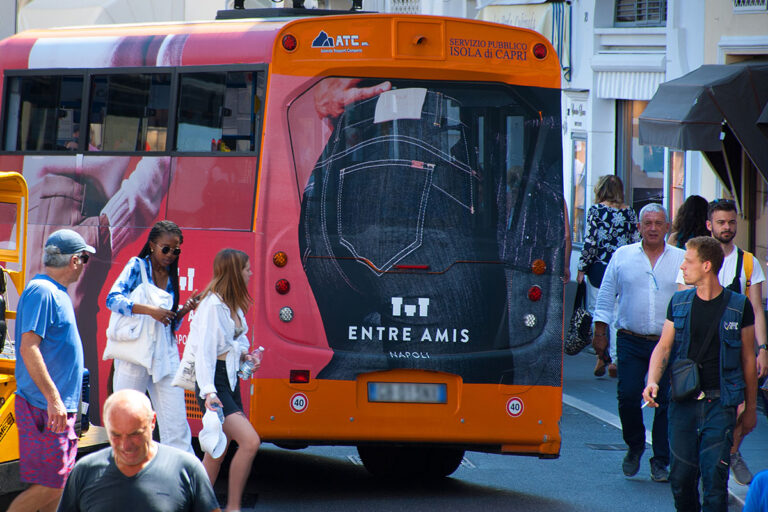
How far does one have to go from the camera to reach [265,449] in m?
11.1

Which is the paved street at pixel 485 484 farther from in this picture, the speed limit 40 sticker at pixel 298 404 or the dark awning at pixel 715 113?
the dark awning at pixel 715 113

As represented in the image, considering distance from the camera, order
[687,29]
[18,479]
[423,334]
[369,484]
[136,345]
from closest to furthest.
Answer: [18,479] → [136,345] → [423,334] → [369,484] → [687,29]

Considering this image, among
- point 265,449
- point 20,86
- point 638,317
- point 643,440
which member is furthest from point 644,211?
point 20,86

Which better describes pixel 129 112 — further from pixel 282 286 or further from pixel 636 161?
pixel 636 161

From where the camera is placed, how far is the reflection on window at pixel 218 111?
900 centimetres

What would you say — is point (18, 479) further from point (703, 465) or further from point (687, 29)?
point (687, 29)

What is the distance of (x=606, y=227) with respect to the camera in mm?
12141

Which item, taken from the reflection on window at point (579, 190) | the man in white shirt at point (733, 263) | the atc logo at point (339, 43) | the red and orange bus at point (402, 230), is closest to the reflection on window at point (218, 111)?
the red and orange bus at point (402, 230)

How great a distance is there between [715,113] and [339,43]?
5.42m

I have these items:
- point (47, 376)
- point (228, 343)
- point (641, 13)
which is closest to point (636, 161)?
point (641, 13)

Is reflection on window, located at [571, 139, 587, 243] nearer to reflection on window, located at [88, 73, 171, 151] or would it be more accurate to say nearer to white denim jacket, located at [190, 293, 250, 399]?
reflection on window, located at [88, 73, 171, 151]

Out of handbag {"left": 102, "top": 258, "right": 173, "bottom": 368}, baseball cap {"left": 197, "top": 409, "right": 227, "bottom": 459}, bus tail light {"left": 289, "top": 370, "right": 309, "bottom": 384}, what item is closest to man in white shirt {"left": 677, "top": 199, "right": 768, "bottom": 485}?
bus tail light {"left": 289, "top": 370, "right": 309, "bottom": 384}

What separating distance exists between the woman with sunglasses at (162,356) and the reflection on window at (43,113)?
2.16 meters

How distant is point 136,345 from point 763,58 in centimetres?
900
